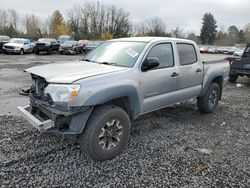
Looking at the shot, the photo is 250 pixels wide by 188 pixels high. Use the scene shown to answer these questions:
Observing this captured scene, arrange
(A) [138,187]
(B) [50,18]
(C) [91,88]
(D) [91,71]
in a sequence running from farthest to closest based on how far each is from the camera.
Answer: (B) [50,18] < (D) [91,71] < (C) [91,88] < (A) [138,187]

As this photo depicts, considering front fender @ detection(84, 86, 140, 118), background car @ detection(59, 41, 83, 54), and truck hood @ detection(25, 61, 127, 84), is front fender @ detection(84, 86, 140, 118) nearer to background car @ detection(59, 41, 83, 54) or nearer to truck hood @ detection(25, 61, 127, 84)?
truck hood @ detection(25, 61, 127, 84)

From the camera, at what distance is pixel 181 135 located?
16.1 ft

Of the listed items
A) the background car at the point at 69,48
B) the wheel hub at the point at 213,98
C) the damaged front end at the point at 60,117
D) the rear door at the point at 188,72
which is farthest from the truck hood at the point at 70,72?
the background car at the point at 69,48

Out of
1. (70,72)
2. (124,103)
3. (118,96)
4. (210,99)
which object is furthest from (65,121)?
(210,99)

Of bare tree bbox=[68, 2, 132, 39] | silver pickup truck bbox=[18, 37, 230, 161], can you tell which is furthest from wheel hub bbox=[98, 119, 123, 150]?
bare tree bbox=[68, 2, 132, 39]

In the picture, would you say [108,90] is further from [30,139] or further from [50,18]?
[50,18]

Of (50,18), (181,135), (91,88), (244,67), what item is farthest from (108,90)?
(50,18)

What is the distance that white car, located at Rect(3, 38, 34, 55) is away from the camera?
82.2 feet

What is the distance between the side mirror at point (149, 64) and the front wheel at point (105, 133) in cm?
84

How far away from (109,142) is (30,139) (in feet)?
5.02

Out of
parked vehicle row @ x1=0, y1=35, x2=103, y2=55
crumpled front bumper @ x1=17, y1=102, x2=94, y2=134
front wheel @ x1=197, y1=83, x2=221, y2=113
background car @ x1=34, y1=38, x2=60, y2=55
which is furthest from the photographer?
background car @ x1=34, y1=38, x2=60, y2=55

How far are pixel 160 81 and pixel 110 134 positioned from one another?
1362 mm

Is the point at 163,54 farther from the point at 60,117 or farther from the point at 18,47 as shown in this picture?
the point at 18,47

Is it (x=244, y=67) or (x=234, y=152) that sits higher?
(x=244, y=67)
